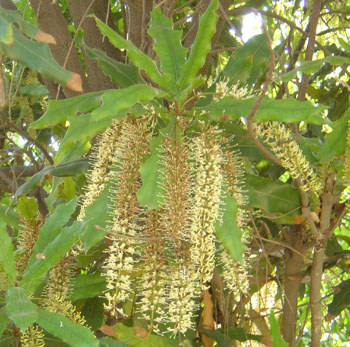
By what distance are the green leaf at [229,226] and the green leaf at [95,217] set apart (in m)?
0.24

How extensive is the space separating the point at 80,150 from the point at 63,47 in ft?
1.85

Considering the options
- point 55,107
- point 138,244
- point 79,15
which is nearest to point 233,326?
point 138,244

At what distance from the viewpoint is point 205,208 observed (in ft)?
3.58

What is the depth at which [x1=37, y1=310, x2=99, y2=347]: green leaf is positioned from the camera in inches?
45.6

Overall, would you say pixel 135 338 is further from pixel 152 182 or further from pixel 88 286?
pixel 152 182

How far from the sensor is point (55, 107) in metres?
1.17

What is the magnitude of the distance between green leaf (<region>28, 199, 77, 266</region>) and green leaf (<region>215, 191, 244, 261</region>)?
1.07 ft

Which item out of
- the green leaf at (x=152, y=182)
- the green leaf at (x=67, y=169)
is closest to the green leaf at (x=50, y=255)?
the green leaf at (x=152, y=182)

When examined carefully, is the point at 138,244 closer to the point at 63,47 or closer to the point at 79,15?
the point at 63,47

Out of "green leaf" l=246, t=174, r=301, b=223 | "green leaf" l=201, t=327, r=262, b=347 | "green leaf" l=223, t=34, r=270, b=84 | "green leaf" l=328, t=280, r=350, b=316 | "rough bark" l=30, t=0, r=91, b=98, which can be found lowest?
"green leaf" l=201, t=327, r=262, b=347

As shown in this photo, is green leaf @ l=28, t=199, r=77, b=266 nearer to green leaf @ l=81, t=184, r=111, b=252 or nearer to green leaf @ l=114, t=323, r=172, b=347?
green leaf @ l=81, t=184, r=111, b=252

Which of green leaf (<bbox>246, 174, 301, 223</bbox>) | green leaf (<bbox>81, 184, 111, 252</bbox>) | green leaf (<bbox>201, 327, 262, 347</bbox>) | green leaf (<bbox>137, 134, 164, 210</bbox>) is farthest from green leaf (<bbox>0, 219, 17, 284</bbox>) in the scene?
green leaf (<bbox>201, 327, 262, 347</bbox>)

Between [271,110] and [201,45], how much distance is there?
0.65ft

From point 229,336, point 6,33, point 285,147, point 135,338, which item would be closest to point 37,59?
point 6,33
